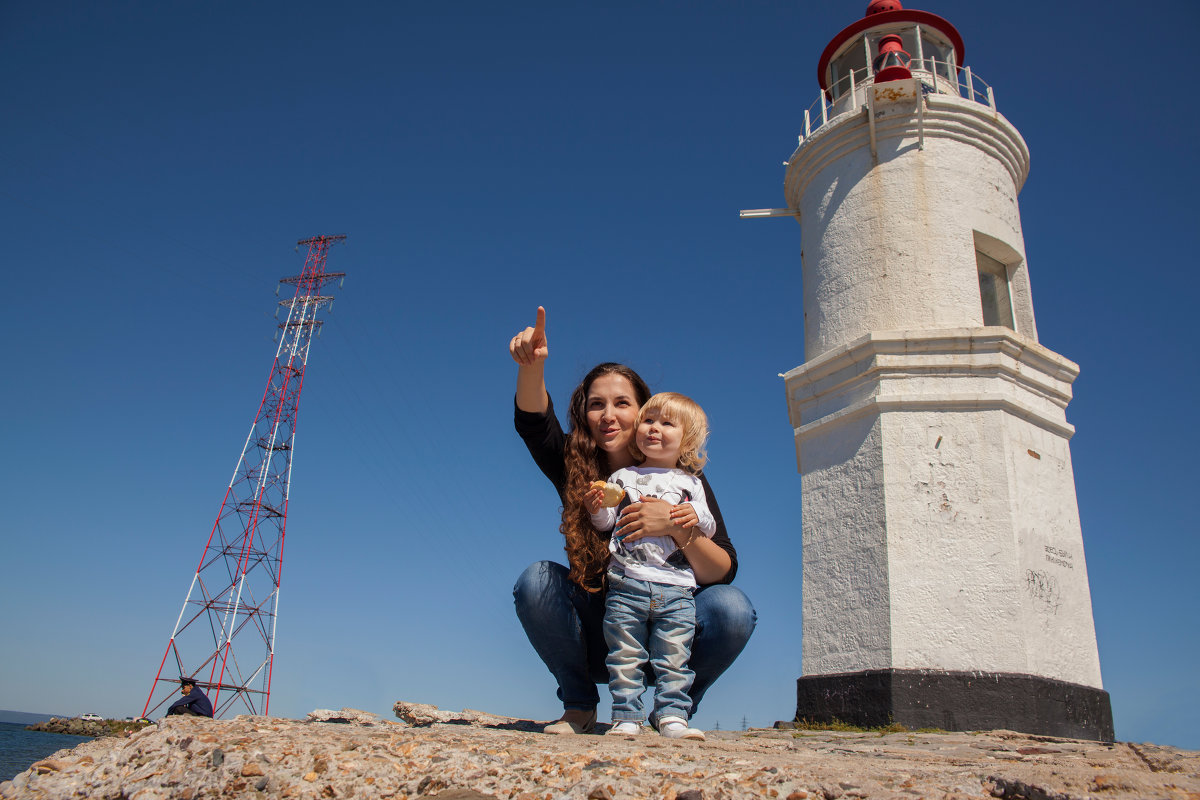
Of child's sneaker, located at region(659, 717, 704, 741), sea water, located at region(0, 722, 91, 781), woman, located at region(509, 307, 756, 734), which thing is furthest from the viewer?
sea water, located at region(0, 722, 91, 781)

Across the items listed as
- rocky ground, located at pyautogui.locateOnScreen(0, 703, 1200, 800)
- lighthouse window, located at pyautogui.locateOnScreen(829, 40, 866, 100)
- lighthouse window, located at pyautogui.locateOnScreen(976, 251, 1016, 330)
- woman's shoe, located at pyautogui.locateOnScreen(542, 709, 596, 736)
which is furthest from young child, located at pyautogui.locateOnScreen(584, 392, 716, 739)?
lighthouse window, located at pyautogui.locateOnScreen(829, 40, 866, 100)

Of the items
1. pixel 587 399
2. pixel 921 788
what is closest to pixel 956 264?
pixel 587 399

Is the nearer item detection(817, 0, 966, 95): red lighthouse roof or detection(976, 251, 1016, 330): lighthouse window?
detection(976, 251, 1016, 330): lighthouse window

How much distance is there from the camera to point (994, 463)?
5.49 m

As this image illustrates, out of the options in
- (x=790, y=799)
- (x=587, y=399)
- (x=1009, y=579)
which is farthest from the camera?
(x=1009, y=579)

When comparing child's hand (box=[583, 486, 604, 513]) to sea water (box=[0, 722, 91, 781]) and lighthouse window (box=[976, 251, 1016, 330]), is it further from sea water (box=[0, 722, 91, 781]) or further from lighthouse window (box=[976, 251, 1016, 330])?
sea water (box=[0, 722, 91, 781])

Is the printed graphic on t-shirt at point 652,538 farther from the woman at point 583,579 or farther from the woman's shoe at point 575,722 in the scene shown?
the woman's shoe at point 575,722

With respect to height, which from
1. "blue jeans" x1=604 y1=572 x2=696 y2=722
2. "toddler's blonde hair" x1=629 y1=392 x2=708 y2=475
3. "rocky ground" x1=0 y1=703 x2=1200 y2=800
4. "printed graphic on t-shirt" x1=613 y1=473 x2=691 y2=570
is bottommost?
"rocky ground" x1=0 y1=703 x2=1200 y2=800

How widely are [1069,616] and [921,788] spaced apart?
4711 mm

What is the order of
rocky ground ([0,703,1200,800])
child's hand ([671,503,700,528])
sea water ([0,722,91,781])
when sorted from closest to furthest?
rocky ground ([0,703,1200,800])
child's hand ([671,503,700,528])
sea water ([0,722,91,781])

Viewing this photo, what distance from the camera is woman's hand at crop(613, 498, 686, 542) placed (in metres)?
2.74

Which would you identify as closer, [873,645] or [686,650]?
[686,650]

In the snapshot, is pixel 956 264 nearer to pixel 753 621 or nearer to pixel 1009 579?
pixel 1009 579

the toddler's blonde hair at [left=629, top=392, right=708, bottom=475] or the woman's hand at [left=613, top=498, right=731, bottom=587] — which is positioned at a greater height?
the toddler's blonde hair at [left=629, top=392, right=708, bottom=475]
